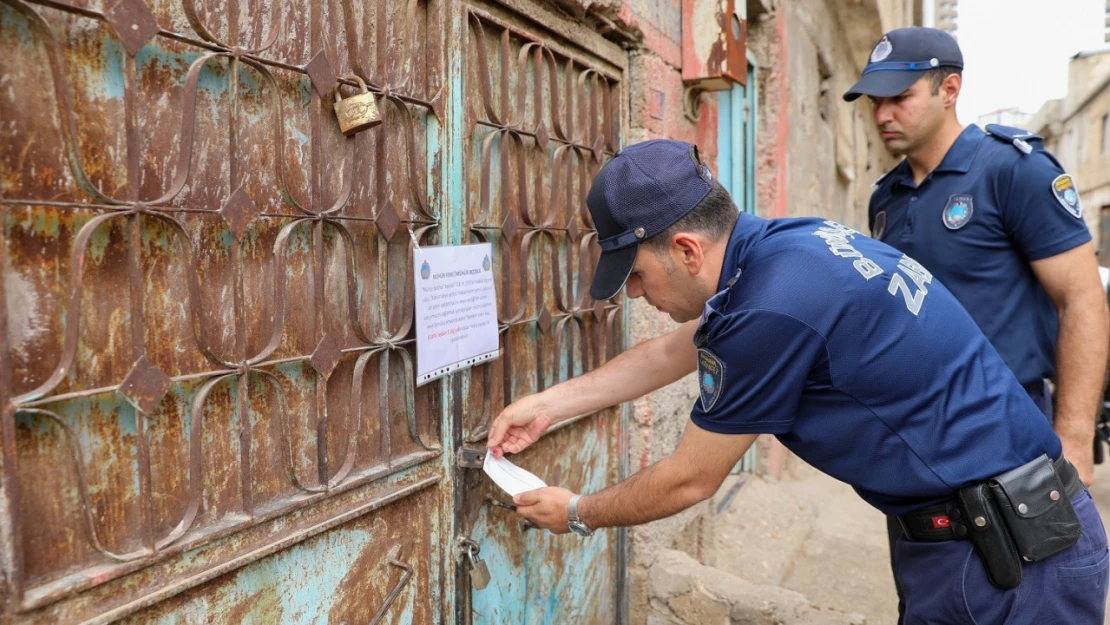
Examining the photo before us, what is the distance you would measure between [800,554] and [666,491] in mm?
2895

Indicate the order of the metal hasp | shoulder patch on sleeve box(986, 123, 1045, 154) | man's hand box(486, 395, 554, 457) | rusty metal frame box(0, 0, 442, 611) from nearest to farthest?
1. rusty metal frame box(0, 0, 442, 611)
2. man's hand box(486, 395, 554, 457)
3. shoulder patch on sleeve box(986, 123, 1045, 154)
4. the metal hasp

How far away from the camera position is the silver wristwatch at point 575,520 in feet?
5.59

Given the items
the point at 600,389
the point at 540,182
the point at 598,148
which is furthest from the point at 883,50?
the point at 600,389

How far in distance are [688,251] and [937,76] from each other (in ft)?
4.20

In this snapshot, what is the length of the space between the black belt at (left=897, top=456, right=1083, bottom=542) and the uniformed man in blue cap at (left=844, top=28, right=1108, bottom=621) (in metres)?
0.28

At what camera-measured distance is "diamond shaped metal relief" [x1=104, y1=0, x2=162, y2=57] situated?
3.65 feet

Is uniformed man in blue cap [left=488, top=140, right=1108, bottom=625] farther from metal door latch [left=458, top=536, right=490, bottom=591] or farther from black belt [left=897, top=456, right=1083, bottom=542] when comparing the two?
metal door latch [left=458, top=536, right=490, bottom=591]

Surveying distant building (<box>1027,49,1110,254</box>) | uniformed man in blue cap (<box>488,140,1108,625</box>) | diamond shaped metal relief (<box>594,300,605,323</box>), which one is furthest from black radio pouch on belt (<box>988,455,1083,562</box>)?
distant building (<box>1027,49,1110,254</box>)

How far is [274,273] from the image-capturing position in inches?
55.7

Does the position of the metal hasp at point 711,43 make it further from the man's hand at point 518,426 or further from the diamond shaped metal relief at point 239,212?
the diamond shaped metal relief at point 239,212

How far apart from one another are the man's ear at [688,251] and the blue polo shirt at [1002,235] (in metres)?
1.09

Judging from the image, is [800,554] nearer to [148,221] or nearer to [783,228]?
[783,228]

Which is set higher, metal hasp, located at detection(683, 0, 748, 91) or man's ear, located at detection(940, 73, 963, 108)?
metal hasp, located at detection(683, 0, 748, 91)

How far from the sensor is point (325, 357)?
1499mm
